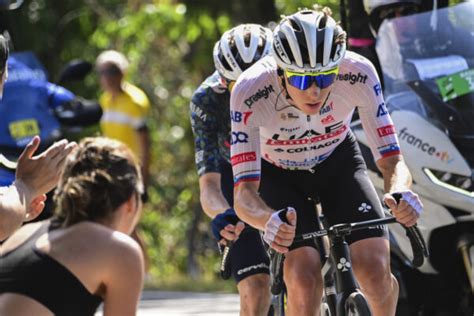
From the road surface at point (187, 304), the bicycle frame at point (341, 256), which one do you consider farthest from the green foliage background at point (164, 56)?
the bicycle frame at point (341, 256)

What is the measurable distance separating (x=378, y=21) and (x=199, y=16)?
26.1ft

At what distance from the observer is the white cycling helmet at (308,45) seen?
6.90 meters

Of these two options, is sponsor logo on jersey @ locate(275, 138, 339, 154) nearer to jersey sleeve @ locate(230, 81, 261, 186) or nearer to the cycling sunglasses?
jersey sleeve @ locate(230, 81, 261, 186)

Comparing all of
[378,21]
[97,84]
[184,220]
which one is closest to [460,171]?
[378,21]

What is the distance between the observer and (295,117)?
732 centimetres

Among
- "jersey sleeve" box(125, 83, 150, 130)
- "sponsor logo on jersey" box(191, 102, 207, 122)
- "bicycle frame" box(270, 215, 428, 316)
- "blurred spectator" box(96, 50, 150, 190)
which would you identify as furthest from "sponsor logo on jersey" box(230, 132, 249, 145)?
"jersey sleeve" box(125, 83, 150, 130)

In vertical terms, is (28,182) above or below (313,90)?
above

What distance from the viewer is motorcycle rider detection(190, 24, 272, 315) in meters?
7.86

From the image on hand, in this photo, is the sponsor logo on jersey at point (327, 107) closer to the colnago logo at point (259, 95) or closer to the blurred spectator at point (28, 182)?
the colnago logo at point (259, 95)

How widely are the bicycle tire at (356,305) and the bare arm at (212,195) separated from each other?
126cm

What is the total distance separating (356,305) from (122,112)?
6946mm

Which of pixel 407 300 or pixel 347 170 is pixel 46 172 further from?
pixel 407 300

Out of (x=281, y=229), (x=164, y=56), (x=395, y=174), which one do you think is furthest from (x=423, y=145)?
Answer: (x=164, y=56)

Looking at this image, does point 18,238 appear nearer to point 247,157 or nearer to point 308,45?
point 247,157
